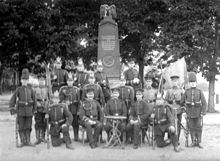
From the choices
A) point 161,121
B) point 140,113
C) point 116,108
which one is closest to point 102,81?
point 116,108

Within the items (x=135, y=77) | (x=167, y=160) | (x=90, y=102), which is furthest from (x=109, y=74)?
(x=167, y=160)

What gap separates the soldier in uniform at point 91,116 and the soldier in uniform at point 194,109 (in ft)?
7.42

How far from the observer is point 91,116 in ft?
29.8

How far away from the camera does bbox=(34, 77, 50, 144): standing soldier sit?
9.50 metres

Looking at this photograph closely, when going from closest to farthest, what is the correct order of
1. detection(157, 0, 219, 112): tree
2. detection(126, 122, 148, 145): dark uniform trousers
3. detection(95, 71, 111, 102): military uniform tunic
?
detection(126, 122, 148, 145): dark uniform trousers → detection(95, 71, 111, 102): military uniform tunic → detection(157, 0, 219, 112): tree

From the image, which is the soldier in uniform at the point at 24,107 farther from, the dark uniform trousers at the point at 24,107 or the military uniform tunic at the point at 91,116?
the military uniform tunic at the point at 91,116

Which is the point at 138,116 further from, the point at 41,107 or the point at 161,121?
the point at 41,107

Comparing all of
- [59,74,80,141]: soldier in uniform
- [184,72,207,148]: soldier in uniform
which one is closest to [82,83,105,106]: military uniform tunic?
[59,74,80,141]: soldier in uniform

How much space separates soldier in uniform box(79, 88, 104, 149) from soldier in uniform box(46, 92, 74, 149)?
14.6 inches

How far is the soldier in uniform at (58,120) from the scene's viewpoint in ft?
28.8

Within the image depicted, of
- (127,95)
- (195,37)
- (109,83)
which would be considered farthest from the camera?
(195,37)

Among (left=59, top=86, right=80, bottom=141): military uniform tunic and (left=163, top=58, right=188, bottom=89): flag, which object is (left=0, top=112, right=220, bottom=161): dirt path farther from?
(left=163, top=58, right=188, bottom=89): flag

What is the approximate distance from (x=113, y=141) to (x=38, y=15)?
1183cm

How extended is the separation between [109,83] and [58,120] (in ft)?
15.1
